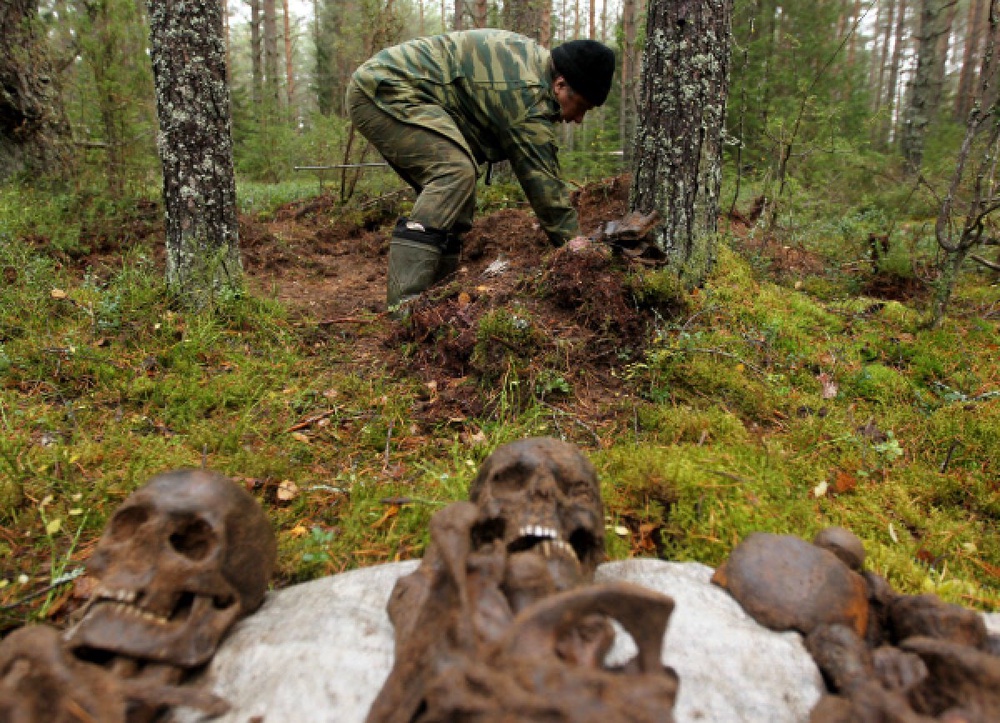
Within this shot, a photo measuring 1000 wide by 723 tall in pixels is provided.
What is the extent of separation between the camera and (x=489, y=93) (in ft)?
13.7

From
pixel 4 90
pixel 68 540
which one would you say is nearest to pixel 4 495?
pixel 68 540

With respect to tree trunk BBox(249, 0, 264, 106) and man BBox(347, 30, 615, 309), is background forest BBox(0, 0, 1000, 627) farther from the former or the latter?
tree trunk BBox(249, 0, 264, 106)

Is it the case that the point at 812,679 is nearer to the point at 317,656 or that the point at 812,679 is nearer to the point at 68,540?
the point at 317,656

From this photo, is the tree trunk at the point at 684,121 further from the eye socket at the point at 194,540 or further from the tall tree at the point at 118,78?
the tall tree at the point at 118,78

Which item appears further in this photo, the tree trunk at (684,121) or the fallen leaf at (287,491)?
the tree trunk at (684,121)

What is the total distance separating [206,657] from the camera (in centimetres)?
134

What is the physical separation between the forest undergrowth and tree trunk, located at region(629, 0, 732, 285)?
40cm

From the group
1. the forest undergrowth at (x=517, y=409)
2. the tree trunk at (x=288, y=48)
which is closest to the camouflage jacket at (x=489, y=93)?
the forest undergrowth at (x=517, y=409)

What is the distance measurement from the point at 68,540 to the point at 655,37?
4175mm

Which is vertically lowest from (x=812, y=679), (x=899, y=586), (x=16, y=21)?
(x=899, y=586)

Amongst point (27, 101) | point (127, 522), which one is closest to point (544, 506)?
point (127, 522)

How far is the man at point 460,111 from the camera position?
4.13 meters

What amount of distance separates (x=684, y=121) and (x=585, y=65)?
84cm

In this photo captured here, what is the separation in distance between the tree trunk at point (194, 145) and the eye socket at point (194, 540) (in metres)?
2.76
